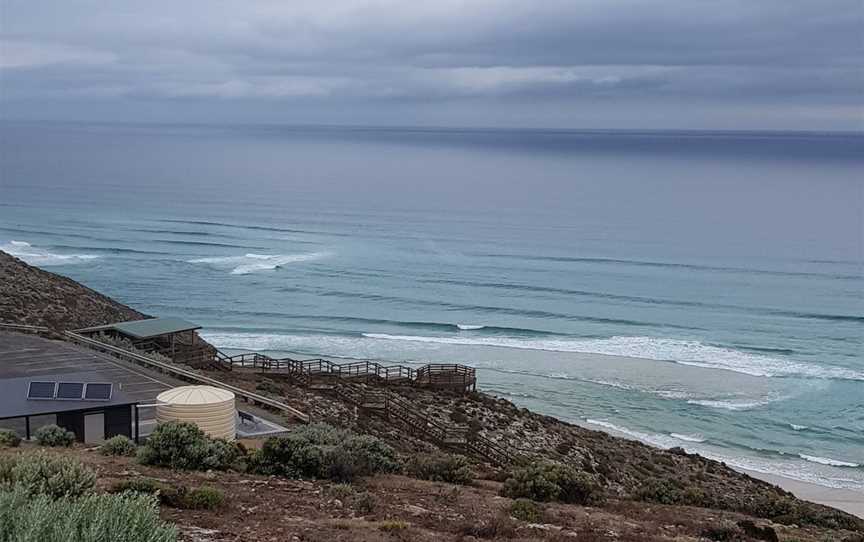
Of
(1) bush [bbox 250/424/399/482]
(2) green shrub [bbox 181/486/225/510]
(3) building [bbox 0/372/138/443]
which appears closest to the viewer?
(2) green shrub [bbox 181/486/225/510]

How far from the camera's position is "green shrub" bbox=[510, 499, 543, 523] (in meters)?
12.5

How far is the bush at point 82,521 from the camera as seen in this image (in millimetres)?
6672

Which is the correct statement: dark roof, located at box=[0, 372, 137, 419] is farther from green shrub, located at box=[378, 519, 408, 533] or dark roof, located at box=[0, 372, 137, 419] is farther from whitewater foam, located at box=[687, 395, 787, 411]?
whitewater foam, located at box=[687, 395, 787, 411]

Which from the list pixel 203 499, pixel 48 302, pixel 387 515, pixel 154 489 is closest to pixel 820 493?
pixel 387 515

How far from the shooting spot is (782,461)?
32.1m

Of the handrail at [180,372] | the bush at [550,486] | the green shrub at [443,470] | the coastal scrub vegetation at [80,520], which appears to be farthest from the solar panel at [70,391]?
the coastal scrub vegetation at [80,520]

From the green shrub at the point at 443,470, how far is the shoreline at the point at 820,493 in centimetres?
1689

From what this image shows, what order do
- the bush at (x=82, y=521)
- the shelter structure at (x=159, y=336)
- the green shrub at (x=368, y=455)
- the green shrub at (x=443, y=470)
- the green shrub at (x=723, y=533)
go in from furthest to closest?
the shelter structure at (x=159, y=336) < the green shrub at (x=443, y=470) < the green shrub at (x=368, y=455) < the green shrub at (x=723, y=533) < the bush at (x=82, y=521)

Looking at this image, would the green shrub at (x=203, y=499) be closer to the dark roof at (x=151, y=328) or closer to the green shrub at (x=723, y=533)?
the green shrub at (x=723, y=533)

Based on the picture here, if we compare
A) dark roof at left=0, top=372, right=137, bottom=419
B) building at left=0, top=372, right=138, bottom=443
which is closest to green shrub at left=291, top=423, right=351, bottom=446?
building at left=0, top=372, right=138, bottom=443

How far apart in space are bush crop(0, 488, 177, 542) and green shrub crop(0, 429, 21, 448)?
8001mm

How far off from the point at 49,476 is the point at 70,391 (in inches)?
342

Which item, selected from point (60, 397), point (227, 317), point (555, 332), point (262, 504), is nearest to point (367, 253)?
point (227, 317)

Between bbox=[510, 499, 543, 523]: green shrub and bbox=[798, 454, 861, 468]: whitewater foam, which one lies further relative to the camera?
bbox=[798, 454, 861, 468]: whitewater foam
